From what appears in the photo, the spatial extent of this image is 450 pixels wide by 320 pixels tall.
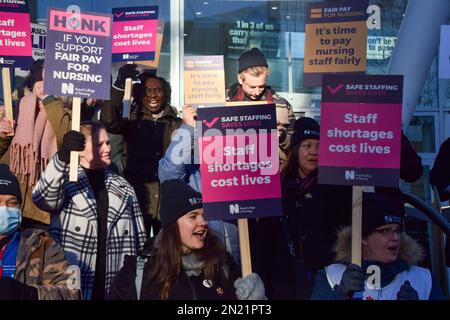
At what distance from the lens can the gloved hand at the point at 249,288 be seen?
17.8ft

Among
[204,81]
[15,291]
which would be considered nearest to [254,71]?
[204,81]

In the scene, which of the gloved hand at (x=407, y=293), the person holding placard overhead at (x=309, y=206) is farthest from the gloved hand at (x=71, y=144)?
the gloved hand at (x=407, y=293)

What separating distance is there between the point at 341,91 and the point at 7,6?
10.1 ft

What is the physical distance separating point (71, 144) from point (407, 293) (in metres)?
2.27

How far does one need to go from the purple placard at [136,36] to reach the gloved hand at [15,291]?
140 inches

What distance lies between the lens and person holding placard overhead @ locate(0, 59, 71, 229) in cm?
722

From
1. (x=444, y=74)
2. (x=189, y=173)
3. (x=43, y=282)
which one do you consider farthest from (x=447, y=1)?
→ (x=43, y=282)

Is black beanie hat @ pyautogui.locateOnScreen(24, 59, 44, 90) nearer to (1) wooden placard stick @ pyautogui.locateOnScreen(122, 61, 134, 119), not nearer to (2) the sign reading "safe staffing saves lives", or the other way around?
(1) wooden placard stick @ pyautogui.locateOnScreen(122, 61, 134, 119)

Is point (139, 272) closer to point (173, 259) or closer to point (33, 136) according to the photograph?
point (173, 259)

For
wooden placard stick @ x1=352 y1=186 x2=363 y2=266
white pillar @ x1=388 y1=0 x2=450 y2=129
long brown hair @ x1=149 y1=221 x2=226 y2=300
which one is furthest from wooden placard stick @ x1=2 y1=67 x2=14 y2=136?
white pillar @ x1=388 y1=0 x2=450 y2=129

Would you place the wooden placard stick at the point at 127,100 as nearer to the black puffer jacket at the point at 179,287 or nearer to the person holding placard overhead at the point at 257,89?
the person holding placard overhead at the point at 257,89

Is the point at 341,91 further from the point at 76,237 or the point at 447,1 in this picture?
the point at 447,1

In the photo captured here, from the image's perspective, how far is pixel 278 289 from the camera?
602cm

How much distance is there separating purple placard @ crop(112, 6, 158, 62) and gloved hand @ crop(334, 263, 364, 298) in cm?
364
